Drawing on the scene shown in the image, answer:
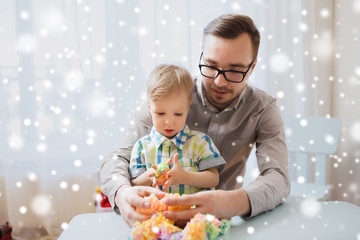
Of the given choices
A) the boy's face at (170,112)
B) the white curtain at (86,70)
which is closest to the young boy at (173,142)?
the boy's face at (170,112)

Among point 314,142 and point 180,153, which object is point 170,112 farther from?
point 314,142

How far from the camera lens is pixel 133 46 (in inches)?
105

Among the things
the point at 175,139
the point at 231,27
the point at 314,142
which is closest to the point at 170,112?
the point at 175,139

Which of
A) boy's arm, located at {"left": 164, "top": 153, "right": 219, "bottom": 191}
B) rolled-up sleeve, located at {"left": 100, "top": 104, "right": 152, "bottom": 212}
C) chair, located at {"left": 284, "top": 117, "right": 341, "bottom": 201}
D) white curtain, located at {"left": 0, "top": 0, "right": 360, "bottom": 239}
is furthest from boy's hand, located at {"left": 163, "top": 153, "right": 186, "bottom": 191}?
white curtain, located at {"left": 0, "top": 0, "right": 360, "bottom": 239}

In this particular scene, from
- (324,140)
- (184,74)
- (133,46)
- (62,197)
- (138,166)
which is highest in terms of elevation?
(133,46)

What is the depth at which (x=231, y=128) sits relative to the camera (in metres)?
1.57

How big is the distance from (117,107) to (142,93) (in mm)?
223

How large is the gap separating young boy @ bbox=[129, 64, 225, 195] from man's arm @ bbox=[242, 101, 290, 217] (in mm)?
156

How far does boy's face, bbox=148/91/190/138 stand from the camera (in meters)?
1.21

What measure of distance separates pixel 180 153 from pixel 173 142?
0.15ft

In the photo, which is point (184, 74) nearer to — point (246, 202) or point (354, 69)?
point (246, 202)

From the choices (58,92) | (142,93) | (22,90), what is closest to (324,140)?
(142,93)

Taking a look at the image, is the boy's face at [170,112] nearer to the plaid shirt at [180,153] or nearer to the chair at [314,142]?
the plaid shirt at [180,153]

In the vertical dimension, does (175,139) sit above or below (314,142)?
above
